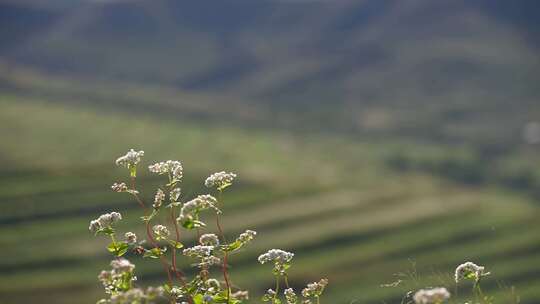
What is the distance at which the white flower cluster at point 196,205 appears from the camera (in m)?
6.45

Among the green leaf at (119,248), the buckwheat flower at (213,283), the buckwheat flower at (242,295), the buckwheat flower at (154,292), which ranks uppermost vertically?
the green leaf at (119,248)

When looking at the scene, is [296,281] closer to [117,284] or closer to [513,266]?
[513,266]

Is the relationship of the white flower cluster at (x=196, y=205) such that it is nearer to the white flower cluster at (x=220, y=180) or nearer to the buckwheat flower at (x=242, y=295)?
the white flower cluster at (x=220, y=180)

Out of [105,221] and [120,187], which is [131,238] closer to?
[105,221]

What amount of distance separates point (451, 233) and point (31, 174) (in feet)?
305

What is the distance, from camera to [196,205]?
6.55 meters

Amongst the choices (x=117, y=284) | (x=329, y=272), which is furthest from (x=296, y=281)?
(x=117, y=284)

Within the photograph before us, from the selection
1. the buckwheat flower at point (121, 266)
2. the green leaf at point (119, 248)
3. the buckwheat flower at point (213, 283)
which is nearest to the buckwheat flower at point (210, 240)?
the buckwheat flower at point (213, 283)

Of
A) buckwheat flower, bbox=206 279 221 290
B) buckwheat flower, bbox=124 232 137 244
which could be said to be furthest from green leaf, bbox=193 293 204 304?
buckwheat flower, bbox=124 232 137 244

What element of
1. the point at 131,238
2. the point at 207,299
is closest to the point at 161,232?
the point at 131,238

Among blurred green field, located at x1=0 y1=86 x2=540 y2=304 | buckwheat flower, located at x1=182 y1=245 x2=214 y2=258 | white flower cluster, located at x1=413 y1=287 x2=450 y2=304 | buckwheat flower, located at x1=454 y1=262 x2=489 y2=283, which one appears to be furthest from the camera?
blurred green field, located at x1=0 y1=86 x2=540 y2=304

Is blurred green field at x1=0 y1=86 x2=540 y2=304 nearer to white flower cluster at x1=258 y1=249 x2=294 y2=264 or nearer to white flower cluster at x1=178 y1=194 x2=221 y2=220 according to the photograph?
white flower cluster at x1=258 y1=249 x2=294 y2=264

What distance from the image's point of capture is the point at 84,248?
123062 mm

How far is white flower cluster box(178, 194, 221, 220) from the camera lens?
645cm
